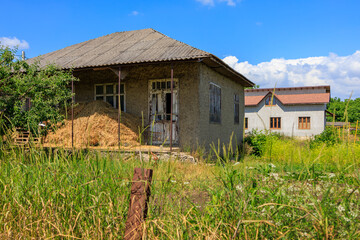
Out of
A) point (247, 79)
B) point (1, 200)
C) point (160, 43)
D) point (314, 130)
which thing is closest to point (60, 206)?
point (1, 200)

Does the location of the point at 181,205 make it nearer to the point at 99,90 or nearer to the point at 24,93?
the point at 24,93

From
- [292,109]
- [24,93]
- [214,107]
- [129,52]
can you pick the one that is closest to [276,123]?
[292,109]

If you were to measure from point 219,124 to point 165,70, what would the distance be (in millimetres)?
3257

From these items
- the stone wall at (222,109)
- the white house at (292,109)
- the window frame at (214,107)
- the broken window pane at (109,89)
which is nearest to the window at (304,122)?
the white house at (292,109)

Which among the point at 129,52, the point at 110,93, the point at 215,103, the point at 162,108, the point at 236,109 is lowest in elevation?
the point at 162,108

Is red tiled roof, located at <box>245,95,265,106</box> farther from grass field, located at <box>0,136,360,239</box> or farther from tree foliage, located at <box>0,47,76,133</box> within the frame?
grass field, located at <box>0,136,360,239</box>

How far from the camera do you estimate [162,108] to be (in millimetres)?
11406

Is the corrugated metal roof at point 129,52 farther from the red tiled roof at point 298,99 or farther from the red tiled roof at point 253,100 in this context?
the red tiled roof at point 253,100

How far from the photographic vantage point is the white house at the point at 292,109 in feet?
94.0

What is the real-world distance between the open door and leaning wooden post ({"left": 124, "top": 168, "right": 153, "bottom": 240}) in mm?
8208

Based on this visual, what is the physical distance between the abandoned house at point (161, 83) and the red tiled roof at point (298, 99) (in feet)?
57.6

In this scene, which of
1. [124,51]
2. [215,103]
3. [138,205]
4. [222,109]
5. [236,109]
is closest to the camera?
[138,205]

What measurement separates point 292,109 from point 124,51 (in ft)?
71.5

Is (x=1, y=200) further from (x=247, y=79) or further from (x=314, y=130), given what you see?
(x=314, y=130)
